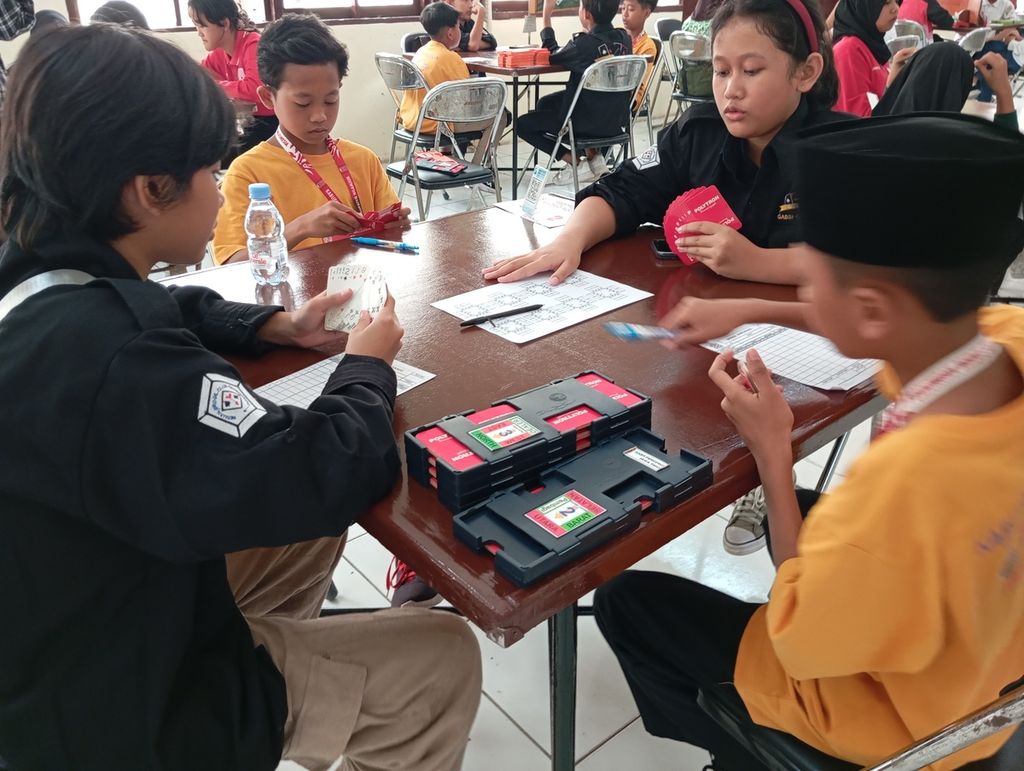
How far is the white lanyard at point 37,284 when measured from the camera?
693 mm

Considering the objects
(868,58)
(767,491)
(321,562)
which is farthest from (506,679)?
(868,58)

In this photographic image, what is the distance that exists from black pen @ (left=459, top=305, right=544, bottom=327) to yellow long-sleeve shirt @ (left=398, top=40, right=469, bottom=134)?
3.11 metres

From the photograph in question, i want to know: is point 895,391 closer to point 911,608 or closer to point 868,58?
point 911,608

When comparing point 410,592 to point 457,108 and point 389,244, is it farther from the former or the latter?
point 457,108

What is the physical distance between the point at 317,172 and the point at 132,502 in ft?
4.56

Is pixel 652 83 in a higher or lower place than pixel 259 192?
lower

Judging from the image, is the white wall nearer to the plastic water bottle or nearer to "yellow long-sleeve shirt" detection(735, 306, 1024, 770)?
the plastic water bottle

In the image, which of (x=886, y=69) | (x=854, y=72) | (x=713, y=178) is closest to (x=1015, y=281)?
(x=854, y=72)

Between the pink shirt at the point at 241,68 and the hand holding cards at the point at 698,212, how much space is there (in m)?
3.07

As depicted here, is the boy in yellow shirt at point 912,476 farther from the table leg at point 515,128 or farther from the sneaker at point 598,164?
the sneaker at point 598,164

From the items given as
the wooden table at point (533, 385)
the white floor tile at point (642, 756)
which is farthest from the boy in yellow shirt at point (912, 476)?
the white floor tile at point (642, 756)

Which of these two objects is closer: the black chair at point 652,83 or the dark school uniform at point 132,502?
the dark school uniform at point 132,502

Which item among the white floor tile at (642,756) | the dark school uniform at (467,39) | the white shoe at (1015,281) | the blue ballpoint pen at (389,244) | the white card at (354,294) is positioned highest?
the dark school uniform at (467,39)

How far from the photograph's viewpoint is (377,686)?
3.05ft
